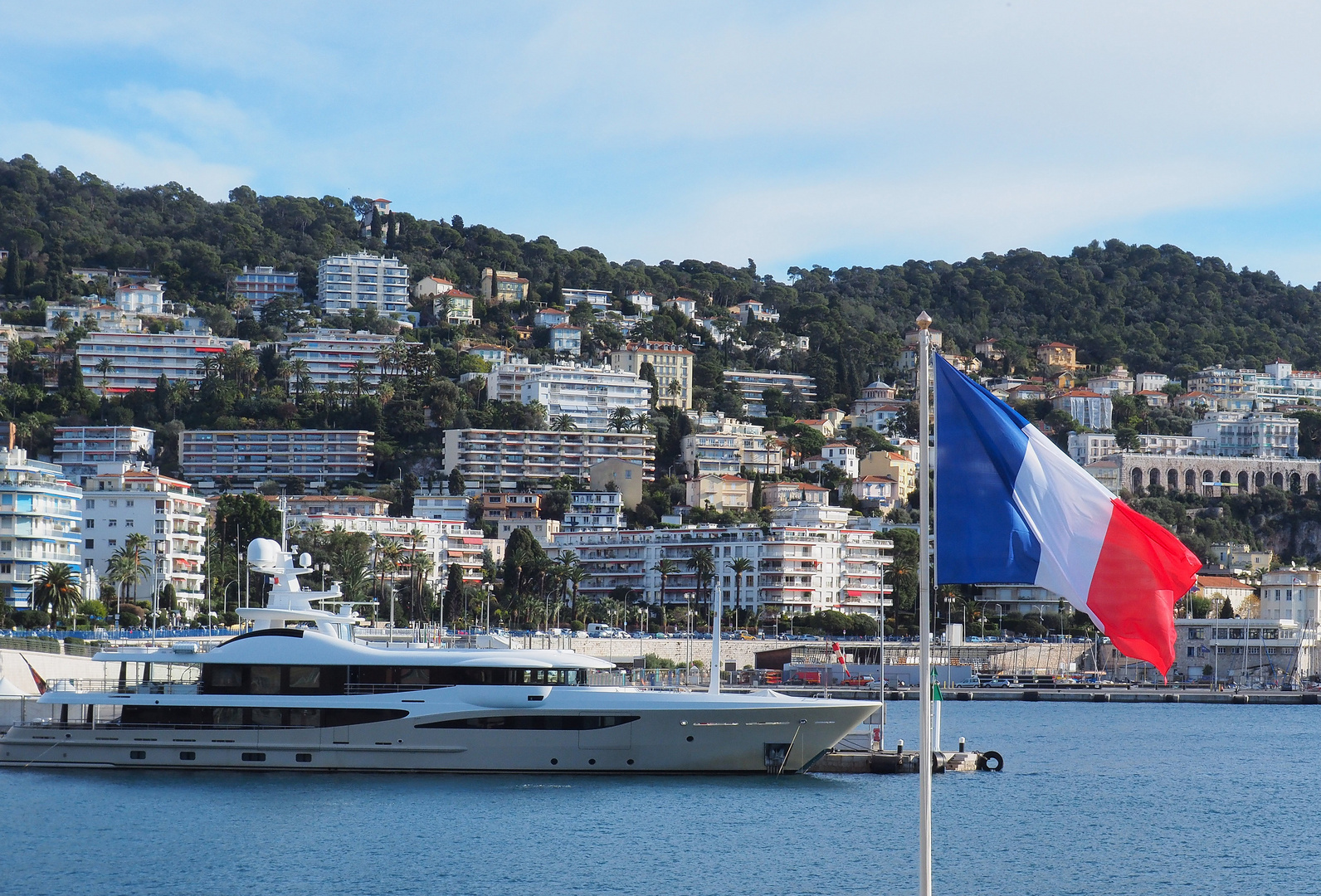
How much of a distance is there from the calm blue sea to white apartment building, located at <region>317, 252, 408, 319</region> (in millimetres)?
154532

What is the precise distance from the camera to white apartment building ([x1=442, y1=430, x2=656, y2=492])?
155500 mm

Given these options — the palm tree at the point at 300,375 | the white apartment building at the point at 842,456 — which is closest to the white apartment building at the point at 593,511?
the white apartment building at the point at 842,456

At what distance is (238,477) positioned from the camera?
150500mm

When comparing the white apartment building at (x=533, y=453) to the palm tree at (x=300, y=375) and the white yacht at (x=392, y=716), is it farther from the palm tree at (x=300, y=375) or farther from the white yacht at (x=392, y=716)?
the white yacht at (x=392, y=716)

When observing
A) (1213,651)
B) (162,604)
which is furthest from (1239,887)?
(1213,651)

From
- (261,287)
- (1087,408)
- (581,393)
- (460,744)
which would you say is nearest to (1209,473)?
(1087,408)

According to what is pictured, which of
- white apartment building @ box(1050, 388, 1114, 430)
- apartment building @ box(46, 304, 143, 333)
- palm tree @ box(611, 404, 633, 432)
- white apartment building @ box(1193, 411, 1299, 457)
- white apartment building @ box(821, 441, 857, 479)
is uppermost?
apartment building @ box(46, 304, 143, 333)

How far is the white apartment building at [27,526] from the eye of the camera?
267 feet

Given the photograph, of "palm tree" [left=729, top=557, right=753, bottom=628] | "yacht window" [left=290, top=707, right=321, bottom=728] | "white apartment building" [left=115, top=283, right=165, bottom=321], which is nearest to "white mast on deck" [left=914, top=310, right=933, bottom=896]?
"yacht window" [left=290, top=707, right=321, bottom=728]

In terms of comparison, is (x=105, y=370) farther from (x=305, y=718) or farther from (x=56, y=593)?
(x=305, y=718)

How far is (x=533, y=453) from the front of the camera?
524 feet

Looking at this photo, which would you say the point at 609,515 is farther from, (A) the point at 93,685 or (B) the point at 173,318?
(A) the point at 93,685

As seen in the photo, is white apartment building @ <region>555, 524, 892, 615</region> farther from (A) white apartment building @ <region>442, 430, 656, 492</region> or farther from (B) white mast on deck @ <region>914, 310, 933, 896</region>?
(B) white mast on deck @ <region>914, 310, 933, 896</region>

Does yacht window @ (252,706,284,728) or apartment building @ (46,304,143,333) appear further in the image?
apartment building @ (46,304,143,333)
